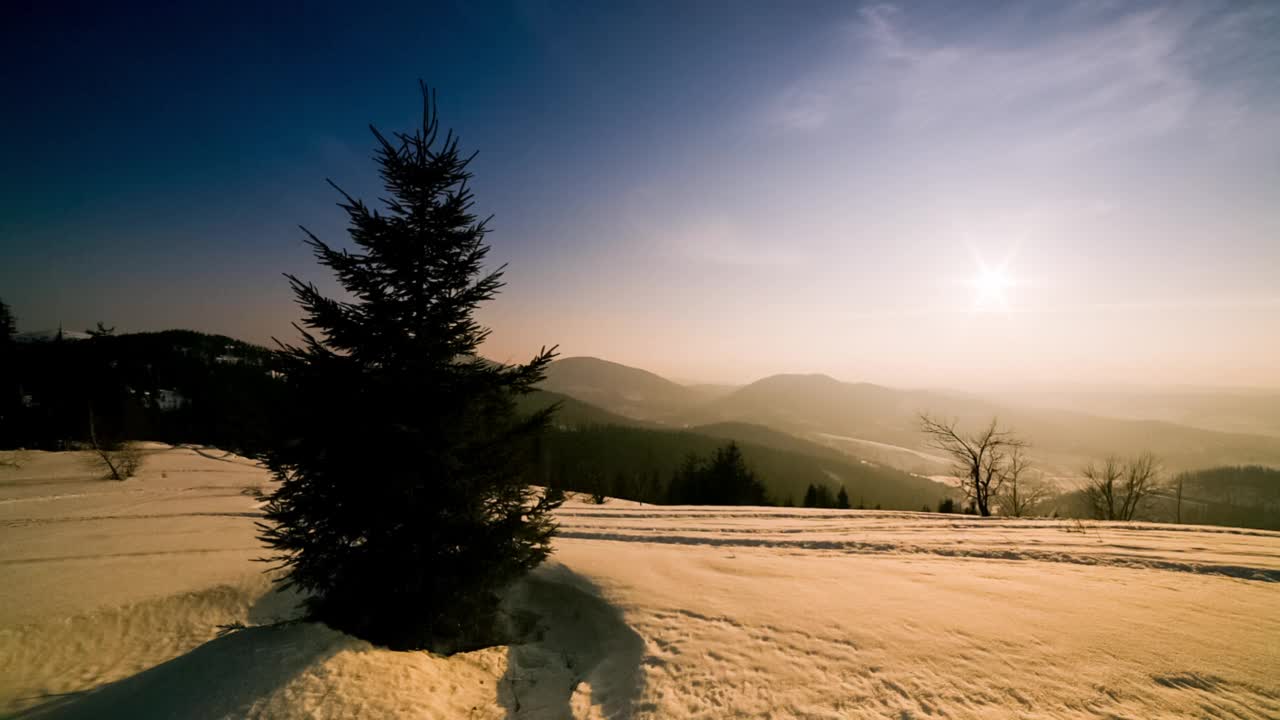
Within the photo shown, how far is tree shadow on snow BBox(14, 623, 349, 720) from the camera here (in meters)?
3.84

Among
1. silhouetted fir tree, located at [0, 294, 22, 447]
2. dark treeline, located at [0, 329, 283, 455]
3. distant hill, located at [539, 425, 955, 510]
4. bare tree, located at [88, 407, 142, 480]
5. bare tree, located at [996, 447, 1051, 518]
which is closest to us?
bare tree, located at [88, 407, 142, 480]

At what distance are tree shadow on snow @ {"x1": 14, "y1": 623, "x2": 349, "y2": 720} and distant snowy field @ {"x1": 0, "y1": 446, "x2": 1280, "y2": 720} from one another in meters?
0.02

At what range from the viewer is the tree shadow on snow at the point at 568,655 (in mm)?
4734

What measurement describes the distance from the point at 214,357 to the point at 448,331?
138 meters

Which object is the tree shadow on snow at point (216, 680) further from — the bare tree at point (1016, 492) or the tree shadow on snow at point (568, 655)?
the bare tree at point (1016, 492)

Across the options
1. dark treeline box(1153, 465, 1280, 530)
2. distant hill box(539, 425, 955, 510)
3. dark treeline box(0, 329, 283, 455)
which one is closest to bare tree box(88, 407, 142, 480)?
dark treeline box(0, 329, 283, 455)

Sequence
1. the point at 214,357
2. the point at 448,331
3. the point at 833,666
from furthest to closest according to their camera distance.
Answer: the point at 214,357, the point at 448,331, the point at 833,666

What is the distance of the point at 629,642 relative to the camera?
563 cm

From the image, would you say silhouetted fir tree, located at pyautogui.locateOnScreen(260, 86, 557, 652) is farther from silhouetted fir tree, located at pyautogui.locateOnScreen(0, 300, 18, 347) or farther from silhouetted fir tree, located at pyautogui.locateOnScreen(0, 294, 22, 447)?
silhouetted fir tree, located at pyautogui.locateOnScreen(0, 300, 18, 347)

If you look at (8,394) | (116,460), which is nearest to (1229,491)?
(116,460)

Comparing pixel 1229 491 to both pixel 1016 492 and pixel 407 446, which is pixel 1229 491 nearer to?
pixel 1016 492

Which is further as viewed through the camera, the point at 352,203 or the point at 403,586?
the point at 352,203

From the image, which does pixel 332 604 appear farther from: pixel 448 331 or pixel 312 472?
pixel 448 331

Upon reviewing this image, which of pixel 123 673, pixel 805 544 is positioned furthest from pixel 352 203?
pixel 805 544
